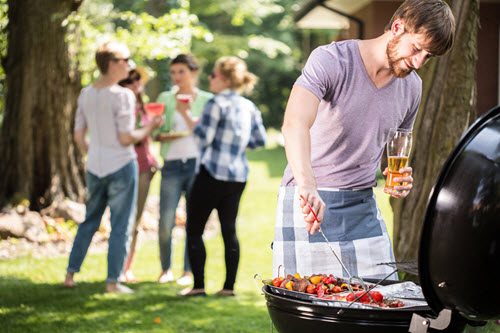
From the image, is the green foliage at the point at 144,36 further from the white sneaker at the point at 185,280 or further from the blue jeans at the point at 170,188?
the white sneaker at the point at 185,280

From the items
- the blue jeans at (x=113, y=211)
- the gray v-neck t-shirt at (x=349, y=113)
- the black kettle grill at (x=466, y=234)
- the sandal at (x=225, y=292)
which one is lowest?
the sandal at (x=225, y=292)

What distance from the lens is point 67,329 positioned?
528 centimetres

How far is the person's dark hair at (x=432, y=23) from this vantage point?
261cm

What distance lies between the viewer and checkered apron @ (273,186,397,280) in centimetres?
306

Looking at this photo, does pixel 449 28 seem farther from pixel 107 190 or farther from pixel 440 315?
pixel 107 190

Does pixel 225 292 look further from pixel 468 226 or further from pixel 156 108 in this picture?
pixel 468 226

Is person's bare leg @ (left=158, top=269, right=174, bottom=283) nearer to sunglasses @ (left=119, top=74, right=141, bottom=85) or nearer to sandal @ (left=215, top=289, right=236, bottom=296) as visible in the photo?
sandal @ (left=215, top=289, right=236, bottom=296)

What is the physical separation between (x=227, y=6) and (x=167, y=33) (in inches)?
690

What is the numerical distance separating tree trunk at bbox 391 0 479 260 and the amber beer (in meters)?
2.19

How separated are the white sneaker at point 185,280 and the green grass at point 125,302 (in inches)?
3.0

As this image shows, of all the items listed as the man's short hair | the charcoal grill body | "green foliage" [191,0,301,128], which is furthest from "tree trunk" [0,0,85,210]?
"green foliage" [191,0,301,128]

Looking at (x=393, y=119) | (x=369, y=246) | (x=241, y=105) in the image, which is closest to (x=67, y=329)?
(x=241, y=105)

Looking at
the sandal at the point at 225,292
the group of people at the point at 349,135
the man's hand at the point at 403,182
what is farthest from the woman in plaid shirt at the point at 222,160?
the man's hand at the point at 403,182

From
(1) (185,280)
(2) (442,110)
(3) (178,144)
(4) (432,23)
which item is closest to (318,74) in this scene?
(4) (432,23)
